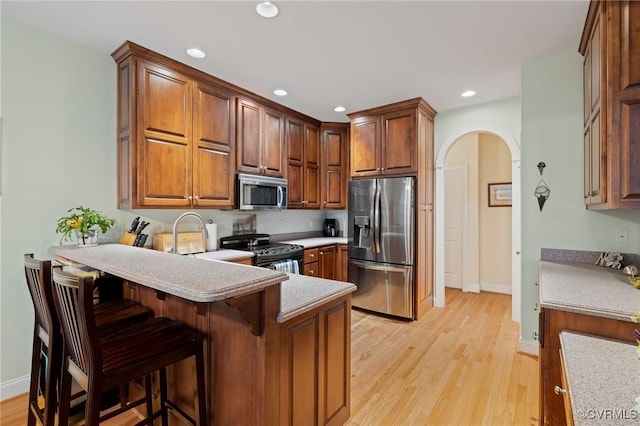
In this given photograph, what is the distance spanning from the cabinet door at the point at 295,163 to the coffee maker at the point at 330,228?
0.99m

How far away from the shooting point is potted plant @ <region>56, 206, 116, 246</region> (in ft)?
7.43

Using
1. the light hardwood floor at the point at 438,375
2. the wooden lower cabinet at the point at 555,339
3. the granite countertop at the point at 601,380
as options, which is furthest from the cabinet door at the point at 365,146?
the granite countertop at the point at 601,380

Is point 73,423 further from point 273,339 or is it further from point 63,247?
point 273,339

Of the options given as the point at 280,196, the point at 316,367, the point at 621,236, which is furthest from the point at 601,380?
the point at 280,196

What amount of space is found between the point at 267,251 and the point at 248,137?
135 centimetres

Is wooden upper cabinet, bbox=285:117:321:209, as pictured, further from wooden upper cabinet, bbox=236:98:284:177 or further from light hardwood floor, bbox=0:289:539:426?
light hardwood floor, bbox=0:289:539:426

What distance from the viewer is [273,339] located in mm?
1325

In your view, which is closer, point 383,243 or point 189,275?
point 189,275

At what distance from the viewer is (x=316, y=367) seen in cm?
159

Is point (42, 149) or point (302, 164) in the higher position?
point (302, 164)

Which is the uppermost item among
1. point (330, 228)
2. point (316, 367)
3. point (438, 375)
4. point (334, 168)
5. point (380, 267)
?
point (334, 168)

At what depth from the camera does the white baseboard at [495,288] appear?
4805mm

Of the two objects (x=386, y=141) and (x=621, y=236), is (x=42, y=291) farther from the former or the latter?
(x=621, y=236)

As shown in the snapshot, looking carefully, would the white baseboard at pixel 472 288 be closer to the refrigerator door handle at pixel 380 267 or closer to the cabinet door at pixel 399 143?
the refrigerator door handle at pixel 380 267
